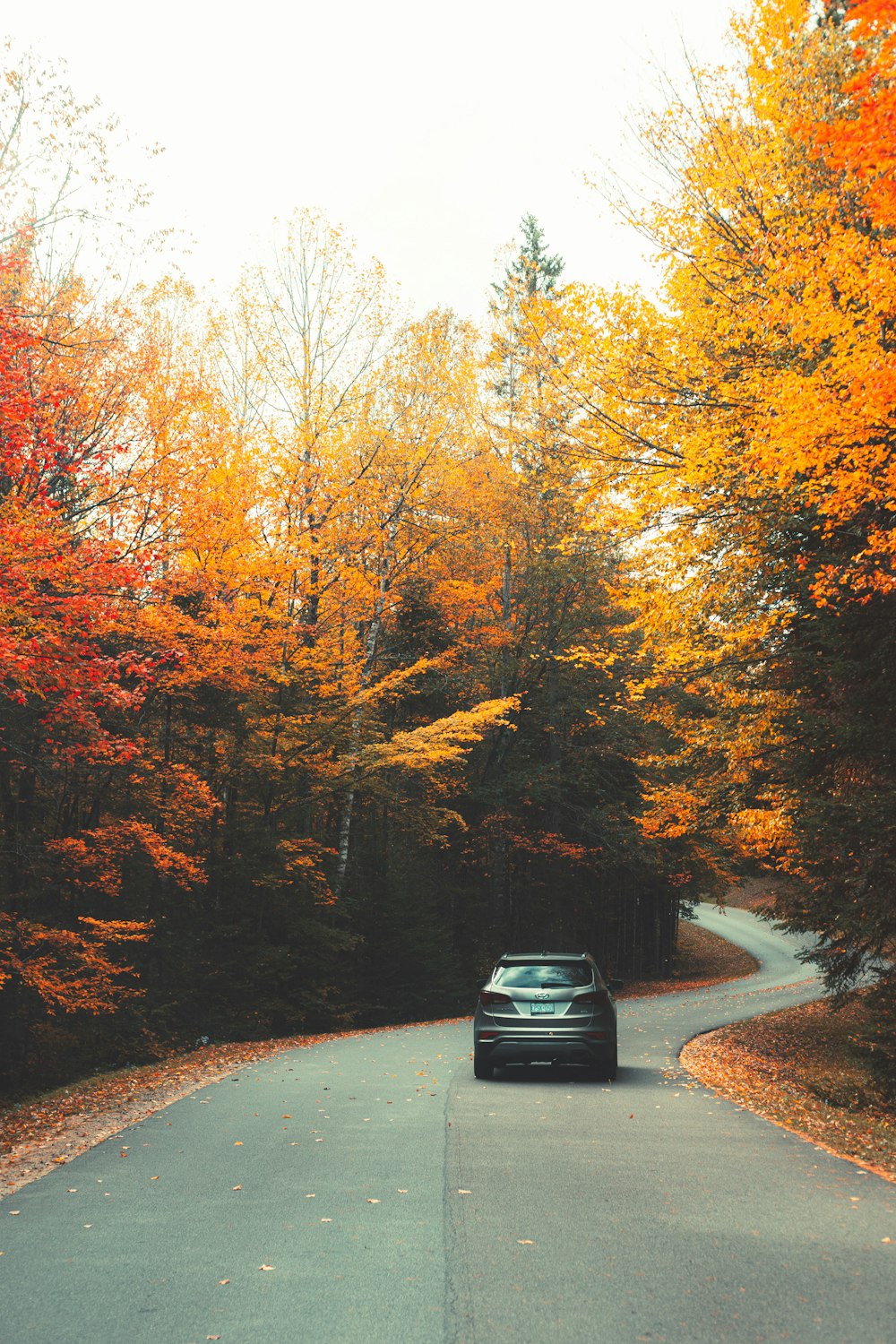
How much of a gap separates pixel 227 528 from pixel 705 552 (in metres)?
9.34

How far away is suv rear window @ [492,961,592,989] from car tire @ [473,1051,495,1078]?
3.08 feet

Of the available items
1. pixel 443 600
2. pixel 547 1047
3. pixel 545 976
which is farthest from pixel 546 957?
pixel 443 600

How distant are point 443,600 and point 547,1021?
63.3 ft

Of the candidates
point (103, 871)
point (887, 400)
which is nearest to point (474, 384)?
point (103, 871)

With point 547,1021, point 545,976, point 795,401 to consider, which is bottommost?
point 547,1021

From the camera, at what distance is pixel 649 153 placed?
13.3 m

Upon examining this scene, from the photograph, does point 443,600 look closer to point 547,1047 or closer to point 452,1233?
point 547,1047

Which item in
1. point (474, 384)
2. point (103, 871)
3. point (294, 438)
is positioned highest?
point (474, 384)

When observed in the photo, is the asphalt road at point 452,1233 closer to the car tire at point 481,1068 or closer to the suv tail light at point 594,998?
the suv tail light at point 594,998

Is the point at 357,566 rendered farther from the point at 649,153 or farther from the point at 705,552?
the point at 649,153

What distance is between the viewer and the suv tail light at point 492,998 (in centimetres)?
1288

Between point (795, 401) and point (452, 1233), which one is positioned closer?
point (452, 1233)

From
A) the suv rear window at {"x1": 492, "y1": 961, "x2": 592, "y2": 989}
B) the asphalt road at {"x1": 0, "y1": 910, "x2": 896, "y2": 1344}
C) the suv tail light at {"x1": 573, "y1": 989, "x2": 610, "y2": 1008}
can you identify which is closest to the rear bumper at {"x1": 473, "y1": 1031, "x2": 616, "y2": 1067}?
the suv tail light at {"x1": 573, "y1": 989, "x2": 610, "y2": 1008}

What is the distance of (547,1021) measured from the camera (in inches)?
502
